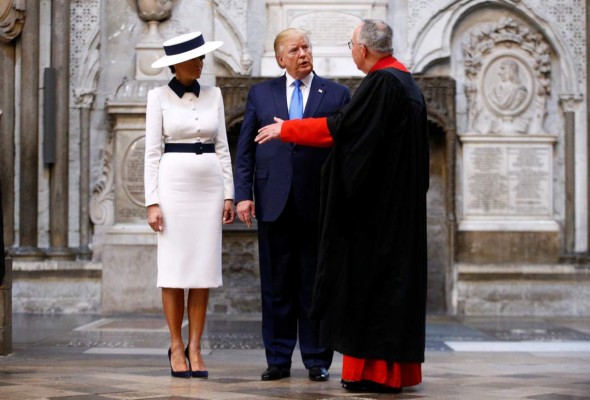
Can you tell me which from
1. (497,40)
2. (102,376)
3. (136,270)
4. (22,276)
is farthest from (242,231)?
(102,376)

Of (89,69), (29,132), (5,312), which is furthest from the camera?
(89,69)

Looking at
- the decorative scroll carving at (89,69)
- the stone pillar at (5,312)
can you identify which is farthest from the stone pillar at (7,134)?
the stone pillar at (5,312)

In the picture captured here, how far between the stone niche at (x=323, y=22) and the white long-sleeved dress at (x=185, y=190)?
691 cm

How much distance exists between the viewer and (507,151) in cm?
1409

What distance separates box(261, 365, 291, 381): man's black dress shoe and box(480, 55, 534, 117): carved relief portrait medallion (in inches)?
309

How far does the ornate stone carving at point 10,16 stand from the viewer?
13797 millimetres

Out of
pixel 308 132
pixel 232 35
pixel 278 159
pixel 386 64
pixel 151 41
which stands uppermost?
pixel 232 35

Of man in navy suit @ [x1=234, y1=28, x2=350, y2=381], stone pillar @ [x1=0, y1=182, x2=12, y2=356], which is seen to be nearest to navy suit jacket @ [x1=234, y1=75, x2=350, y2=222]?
man in navy suit @ [x1=234, y1=28, x2=350, y2=381]

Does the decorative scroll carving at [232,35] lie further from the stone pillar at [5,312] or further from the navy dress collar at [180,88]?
the navy dress collar at [180,88]

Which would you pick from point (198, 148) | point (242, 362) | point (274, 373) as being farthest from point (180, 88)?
point (242, 362)

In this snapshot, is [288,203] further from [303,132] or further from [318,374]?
[318,374]

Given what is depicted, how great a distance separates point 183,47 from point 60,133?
7.23 meters

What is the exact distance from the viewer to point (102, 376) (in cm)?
686

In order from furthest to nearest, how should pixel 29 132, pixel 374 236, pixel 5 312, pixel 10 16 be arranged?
1. pixel 29 132
2. pixel 10 16
3. pixel 5 312
4. pixel 374 236
